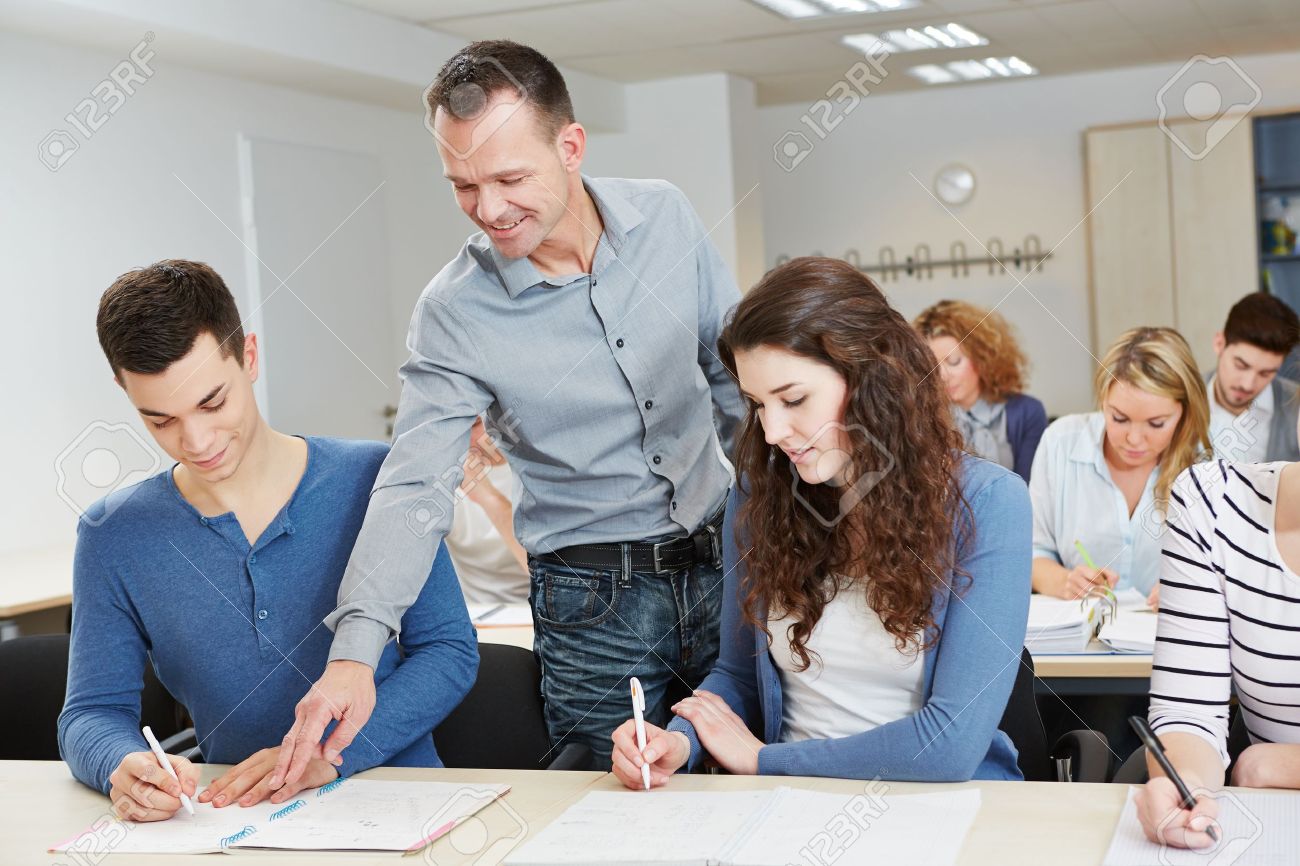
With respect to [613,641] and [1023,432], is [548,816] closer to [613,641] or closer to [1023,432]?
[613,641]

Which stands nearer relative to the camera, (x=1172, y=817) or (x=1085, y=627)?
(x=1172, y=817)

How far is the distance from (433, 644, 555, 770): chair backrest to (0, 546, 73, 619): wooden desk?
4.52ft

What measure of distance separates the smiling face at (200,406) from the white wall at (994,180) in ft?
21.1

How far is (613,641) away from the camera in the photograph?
78.4 inches

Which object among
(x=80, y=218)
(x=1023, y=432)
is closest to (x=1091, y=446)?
(x=1023, y=432)

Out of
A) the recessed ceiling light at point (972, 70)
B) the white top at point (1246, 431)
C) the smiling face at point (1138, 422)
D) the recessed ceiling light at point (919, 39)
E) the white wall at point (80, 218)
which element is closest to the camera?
the smiling face at point (1138, 422)

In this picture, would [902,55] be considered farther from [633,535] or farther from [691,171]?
[633,535]

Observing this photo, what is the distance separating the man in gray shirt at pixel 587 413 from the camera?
6.31 feet

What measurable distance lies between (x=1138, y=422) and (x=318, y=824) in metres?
2.25

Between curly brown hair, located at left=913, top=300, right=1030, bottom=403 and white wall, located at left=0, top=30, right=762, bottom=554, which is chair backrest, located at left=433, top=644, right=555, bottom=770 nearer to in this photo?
curly brown hair, located at left=913, top=300, right=1030, bottom=403

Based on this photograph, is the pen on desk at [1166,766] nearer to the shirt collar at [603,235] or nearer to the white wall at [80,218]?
the shirt collar at [603,235]

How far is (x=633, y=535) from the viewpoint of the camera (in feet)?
6.60
